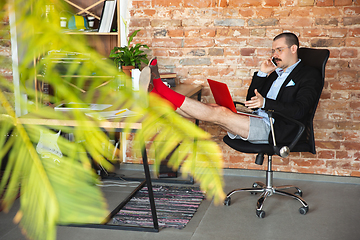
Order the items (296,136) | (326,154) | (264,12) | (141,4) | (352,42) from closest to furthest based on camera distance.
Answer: (296,136) → (352,42) → (264,12) → (326,154) → (141,4)

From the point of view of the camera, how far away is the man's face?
262 centimetres

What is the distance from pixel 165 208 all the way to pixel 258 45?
1587mm

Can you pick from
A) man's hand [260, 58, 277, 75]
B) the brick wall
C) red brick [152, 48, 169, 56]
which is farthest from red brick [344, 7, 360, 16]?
red brick [152, 48, 169, 56]

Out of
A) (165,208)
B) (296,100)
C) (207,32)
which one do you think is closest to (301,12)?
(207,32)

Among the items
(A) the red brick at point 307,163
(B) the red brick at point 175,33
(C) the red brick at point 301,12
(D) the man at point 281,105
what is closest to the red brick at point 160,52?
(B) the red brick at point 175,33

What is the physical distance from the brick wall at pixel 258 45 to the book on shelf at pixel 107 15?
168mm

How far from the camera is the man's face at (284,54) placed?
103 inches

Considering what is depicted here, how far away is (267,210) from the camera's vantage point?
8.23 feet

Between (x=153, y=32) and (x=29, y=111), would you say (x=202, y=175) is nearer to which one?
(x=29, y=111)

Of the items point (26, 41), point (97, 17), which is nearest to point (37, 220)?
point (26, 41)

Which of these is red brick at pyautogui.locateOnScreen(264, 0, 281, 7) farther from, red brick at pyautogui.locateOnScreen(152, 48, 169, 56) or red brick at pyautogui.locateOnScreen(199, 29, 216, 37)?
red brick at pyautogui.locateOnScreen(152, 48, 169, 56)

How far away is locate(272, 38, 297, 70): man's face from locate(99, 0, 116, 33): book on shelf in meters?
1.50

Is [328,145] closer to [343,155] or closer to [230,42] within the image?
[343,155]

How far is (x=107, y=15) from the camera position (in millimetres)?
3219
